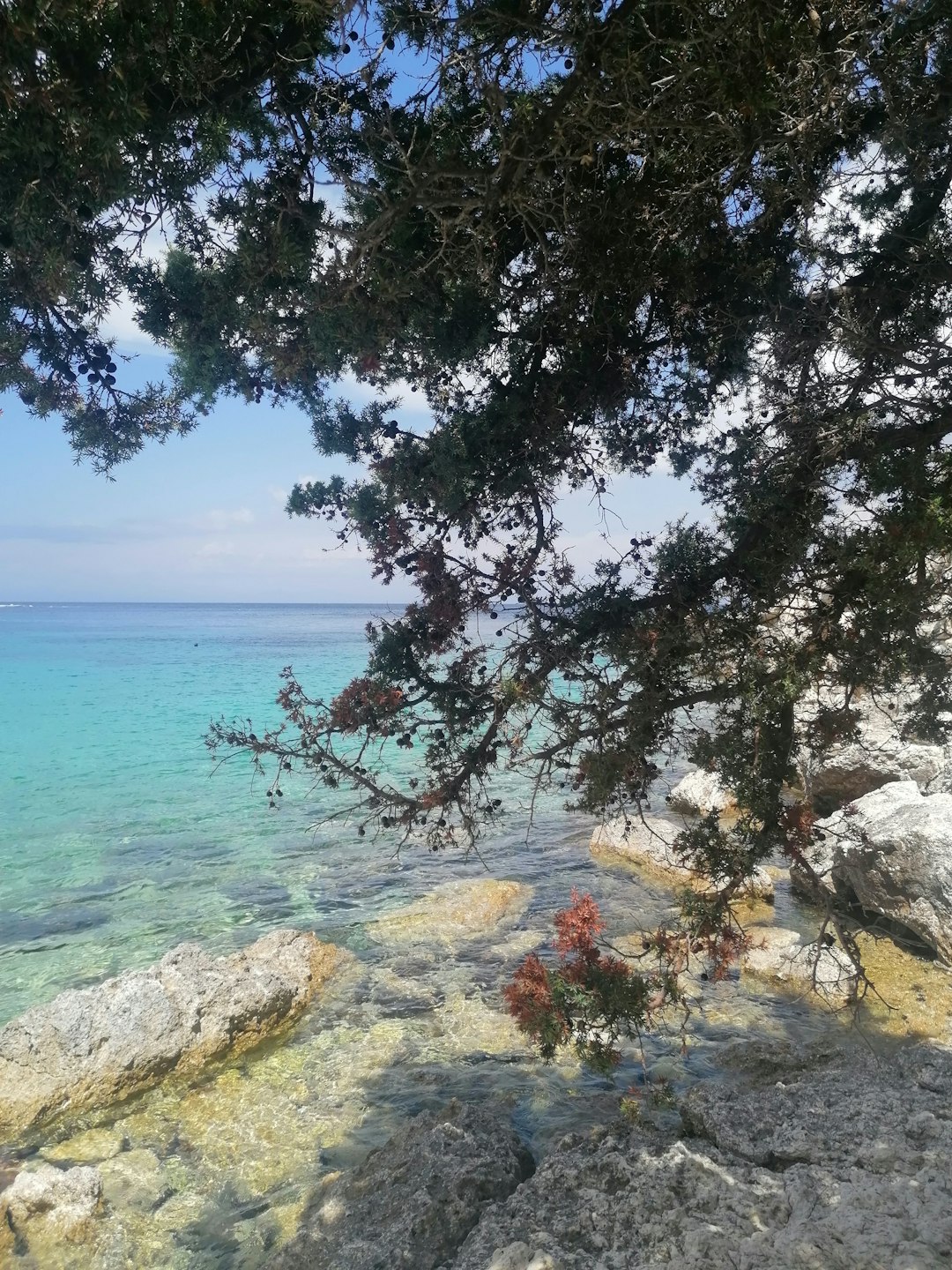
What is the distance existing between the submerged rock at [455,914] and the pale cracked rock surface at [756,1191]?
495cm

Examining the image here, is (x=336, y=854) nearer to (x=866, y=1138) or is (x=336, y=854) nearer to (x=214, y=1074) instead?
(x=214, y=1074)

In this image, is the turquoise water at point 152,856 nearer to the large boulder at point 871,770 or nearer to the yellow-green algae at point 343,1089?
the yellow-green algae at point 343,1089

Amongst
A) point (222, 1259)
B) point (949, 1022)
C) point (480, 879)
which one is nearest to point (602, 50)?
point (222, 1259)

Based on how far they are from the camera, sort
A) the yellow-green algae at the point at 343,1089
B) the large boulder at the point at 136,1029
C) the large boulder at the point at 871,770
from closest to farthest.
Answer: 1. the yellow-green algae at the point at 343,1089
2. the large boulder at the point at 136,1029
3. the large boulder at the point at 871,770

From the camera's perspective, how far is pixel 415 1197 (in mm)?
4871

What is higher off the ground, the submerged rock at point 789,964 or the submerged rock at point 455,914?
the submerged rock at point 789,964

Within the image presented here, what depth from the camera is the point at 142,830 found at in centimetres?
1603

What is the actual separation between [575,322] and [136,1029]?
7.11 m

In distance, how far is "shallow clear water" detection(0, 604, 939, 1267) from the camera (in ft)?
19.5

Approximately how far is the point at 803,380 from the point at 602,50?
7.79 ft

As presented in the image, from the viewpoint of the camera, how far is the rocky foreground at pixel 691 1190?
12.3 ft

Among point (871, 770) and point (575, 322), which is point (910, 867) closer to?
point (871, 770)

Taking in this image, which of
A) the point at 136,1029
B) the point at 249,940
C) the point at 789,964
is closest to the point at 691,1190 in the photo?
the point at 789,964

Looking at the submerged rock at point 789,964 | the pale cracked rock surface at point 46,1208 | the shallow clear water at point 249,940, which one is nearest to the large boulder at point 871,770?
the shallow clear water at point 249,940
